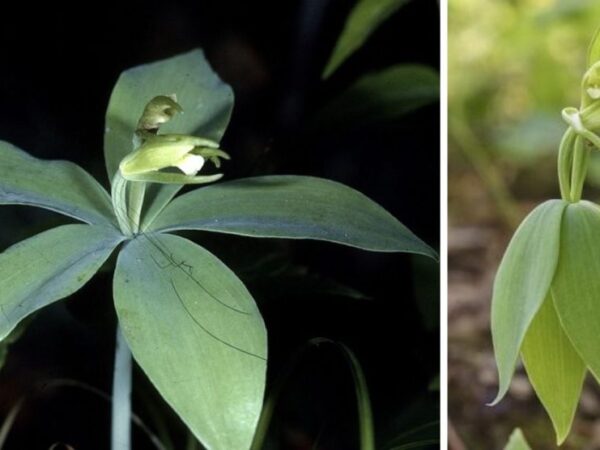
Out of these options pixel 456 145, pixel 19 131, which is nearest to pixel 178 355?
pixel 19 131

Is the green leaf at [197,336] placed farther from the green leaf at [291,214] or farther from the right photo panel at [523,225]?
the right photo panel at [523,225]

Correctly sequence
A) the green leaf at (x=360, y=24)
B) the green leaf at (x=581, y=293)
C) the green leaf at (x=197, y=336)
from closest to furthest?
the green leaf at (x=197, y=336)
the green leaf at (x=581, y=293)
the green leaf at (x=360, y=24)

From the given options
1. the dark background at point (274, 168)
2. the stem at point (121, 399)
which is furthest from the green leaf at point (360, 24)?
the stem at point (121, 399)

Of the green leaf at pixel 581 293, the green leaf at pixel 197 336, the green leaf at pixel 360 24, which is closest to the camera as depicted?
the green leaf at pixel 197 336

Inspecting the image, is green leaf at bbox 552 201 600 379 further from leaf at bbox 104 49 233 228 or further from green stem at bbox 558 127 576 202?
leaf at bbox 104 49 233 228

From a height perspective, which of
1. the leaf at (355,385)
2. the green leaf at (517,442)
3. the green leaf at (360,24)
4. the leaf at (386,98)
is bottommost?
the green leaf at (517,442)

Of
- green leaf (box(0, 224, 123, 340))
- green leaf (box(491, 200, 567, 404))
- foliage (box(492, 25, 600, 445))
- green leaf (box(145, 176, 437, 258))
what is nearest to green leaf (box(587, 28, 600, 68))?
foliage (box(492, 25, 600, 445))

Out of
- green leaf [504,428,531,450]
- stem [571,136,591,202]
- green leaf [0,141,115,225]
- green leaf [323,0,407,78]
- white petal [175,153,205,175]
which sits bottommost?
green leaf [504,428,531,450]
